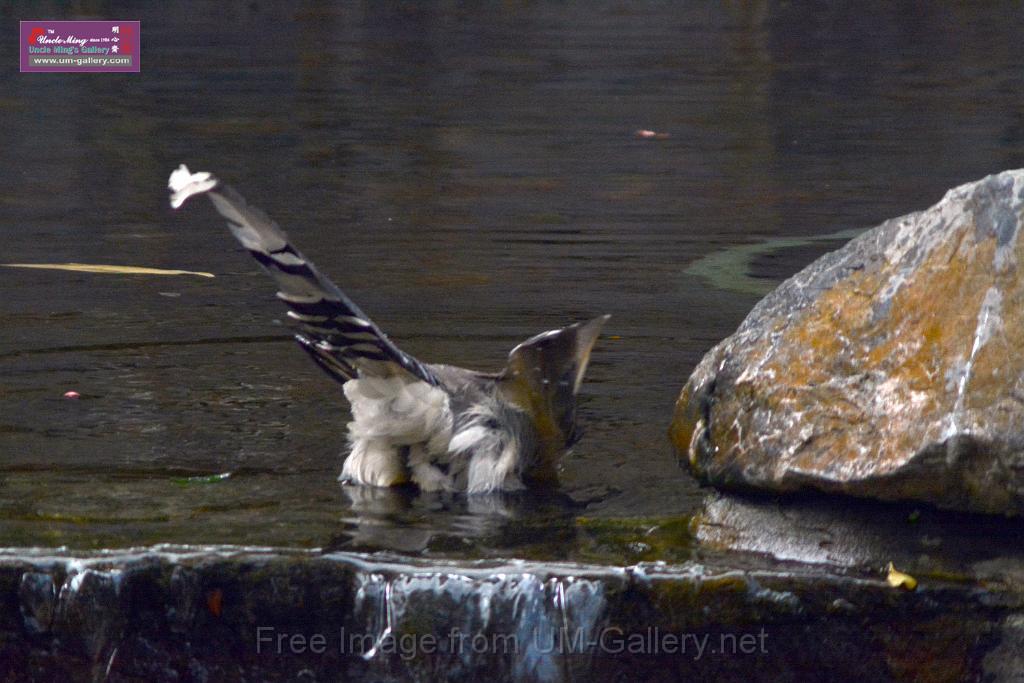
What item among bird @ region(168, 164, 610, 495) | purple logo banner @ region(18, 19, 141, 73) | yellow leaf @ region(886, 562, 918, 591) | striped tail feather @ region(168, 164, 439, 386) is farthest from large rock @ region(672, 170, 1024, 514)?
purple logo banner @ region(18, 19, 141, 73)

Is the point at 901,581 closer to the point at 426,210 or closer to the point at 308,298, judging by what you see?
the point at 308,298

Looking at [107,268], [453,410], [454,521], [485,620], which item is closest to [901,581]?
[485,620]

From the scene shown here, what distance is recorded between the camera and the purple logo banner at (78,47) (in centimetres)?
1541

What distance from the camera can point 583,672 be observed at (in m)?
3.62

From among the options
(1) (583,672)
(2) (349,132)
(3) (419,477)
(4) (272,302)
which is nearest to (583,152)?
(2) (349,132)

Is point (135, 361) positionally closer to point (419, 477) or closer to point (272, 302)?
point (272, 302)

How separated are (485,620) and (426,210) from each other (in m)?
5.70

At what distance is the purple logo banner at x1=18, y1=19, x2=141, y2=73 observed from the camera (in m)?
15.4

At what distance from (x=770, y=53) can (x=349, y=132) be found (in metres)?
6.23

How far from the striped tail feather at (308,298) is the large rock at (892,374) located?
776mm

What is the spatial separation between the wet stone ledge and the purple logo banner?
12119mm

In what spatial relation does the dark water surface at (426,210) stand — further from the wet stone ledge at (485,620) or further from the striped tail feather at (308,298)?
the striped tail feather at (308,298)

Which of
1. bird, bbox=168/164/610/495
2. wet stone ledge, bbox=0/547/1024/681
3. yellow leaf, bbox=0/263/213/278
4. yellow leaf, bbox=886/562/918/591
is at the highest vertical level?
bird, bbox=168/164/610/495

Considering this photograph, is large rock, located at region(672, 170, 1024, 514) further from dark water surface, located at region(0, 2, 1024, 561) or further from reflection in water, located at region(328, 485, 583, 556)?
reflection in water, located at region(328, 485, 583, 556)
